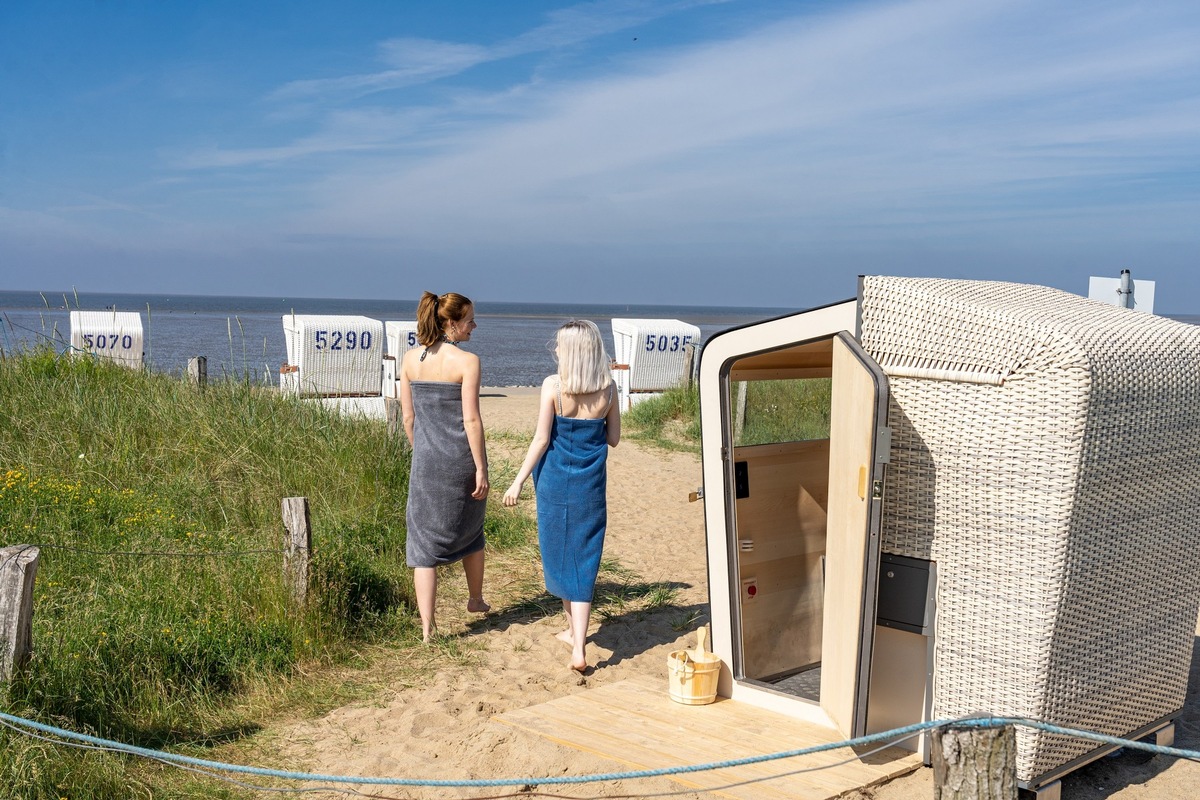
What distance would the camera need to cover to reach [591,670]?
5680 millimetres

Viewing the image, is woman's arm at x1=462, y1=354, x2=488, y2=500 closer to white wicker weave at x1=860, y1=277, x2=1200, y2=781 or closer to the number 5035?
white wicker weave at x1=860, y1=277, x2=1200, y2=781

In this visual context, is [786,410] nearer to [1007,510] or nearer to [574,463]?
[574,463]

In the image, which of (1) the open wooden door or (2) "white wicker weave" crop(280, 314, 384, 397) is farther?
(2) "white wicker weave" crop(280, 314, 384, 397)

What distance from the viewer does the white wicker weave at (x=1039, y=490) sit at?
3803 millimetres

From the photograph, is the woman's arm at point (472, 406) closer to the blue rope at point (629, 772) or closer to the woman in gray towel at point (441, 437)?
the woman in gray towel at point (441, 437)

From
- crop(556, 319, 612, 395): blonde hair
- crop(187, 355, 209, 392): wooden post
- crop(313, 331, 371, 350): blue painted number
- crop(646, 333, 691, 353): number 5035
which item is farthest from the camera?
crop(646, 333, 691, 353): number 5035

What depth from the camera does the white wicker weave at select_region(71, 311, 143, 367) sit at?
15.3m

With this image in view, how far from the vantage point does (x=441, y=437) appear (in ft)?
18.5

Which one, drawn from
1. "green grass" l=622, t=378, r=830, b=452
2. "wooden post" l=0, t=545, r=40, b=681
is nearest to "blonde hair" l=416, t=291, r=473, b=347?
"green grass" l=622, t=378, r=830, b=452

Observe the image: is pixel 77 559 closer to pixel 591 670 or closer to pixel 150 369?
pixel 591 670

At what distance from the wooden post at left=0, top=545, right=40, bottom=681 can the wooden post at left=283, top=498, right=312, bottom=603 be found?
1.66 meters

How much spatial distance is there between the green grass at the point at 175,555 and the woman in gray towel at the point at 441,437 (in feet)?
2.06

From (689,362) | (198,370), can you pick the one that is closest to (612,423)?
(198,370)

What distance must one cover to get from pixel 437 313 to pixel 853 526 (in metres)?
2.54
